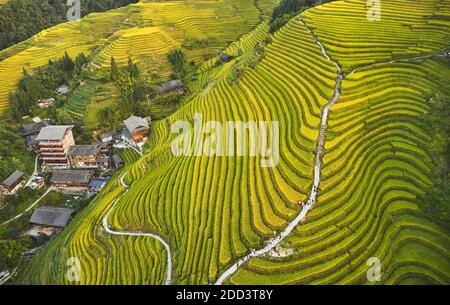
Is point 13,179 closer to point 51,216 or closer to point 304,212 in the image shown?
point 51,216

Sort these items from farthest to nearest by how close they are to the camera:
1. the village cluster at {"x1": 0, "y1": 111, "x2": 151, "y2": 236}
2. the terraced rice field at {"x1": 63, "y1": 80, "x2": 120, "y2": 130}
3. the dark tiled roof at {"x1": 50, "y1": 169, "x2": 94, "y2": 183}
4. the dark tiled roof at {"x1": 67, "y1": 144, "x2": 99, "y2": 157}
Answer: the terraced rice field at {"x1": 63, "y1": 80, "x2": 120, "y2": 130}, the dark tiled roof at {"x1": 67, "y1": 144, "x2": 99, "y2": 157}, the dark tiled roof at {"x1": 50, "y1": 169, "x2": 94, "y2": 183}, the village cluster at {"x1": 0, "y1": 111, "x2": 151, "y2": 236}

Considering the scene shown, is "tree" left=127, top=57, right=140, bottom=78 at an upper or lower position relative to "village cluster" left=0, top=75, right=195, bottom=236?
upper

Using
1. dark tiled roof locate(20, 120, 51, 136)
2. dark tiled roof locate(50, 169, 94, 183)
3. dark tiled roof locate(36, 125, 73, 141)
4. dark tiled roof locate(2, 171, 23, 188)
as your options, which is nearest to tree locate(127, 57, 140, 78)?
dark tiled roof locate(20, 120, 51, 136)

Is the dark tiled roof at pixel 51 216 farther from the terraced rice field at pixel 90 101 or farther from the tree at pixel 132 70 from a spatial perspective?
the tree at pixel 132 70

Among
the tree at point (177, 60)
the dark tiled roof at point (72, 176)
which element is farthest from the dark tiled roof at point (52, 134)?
the tree at point (177, 60)

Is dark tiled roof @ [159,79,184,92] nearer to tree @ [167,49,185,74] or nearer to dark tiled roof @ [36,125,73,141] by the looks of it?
tree @ [167,49,185,74]
